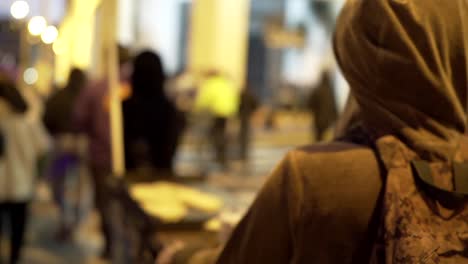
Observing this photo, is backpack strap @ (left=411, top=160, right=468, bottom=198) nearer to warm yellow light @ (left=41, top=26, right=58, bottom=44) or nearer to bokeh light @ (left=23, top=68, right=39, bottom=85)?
warm yellow light @ (left=41, top=26, right=58, bottom=44)

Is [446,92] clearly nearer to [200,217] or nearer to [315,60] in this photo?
[200,217]

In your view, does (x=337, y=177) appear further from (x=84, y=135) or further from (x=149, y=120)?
(x=84, y=135)

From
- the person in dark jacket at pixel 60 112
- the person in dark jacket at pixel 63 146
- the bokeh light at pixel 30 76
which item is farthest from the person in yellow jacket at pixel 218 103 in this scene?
the person in dark jacket at pixel 60 112

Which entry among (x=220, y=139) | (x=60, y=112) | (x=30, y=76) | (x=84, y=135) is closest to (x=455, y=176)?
(x=84, y=135)

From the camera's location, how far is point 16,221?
15.6 ft

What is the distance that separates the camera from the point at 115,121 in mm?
3074

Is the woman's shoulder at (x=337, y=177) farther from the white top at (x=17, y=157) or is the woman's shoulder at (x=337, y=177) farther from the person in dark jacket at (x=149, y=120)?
the white top at (x=17, y=157)

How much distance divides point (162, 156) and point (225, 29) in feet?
34.8

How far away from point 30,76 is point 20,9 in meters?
2.07

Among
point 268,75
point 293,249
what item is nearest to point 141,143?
point 293,249

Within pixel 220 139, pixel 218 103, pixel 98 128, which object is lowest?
pixel 220 139

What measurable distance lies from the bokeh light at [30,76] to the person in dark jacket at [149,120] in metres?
3.45

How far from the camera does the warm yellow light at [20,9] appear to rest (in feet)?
18.5

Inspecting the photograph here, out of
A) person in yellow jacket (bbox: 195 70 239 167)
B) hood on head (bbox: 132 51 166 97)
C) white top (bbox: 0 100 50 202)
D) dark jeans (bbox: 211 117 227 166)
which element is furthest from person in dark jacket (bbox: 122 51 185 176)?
dark jeans (bbox: 211 117 227 166)
